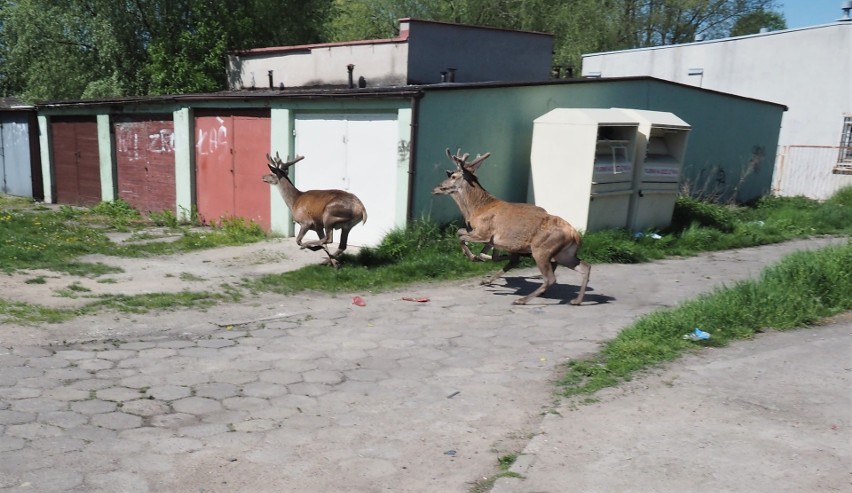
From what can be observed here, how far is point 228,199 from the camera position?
13.9m

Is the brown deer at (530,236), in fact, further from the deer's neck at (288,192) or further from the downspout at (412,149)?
the deer's neck at (288,192)

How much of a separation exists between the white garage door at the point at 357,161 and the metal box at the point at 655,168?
4527 millimetres

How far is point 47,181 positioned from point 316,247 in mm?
12874

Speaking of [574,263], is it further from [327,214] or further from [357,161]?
[357,161]

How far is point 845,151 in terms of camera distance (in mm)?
20562

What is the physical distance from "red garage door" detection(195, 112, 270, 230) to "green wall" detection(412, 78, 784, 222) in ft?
12.3

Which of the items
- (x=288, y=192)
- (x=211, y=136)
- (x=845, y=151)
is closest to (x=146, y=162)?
(x=211, y=136)

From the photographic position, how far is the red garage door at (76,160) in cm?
1736

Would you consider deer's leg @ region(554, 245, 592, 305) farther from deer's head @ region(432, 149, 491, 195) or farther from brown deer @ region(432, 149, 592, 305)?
deer's head @ region(432, 149, 491, 195)

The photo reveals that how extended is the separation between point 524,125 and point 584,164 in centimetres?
159

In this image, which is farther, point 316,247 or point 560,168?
point 560,168

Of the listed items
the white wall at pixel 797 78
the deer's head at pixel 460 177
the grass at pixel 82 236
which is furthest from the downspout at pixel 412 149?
the white wall at pixel 797 78

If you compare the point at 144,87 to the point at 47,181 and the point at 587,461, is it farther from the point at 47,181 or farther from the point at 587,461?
the point at 587,461

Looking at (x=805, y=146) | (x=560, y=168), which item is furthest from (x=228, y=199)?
(x=805, y=146)
